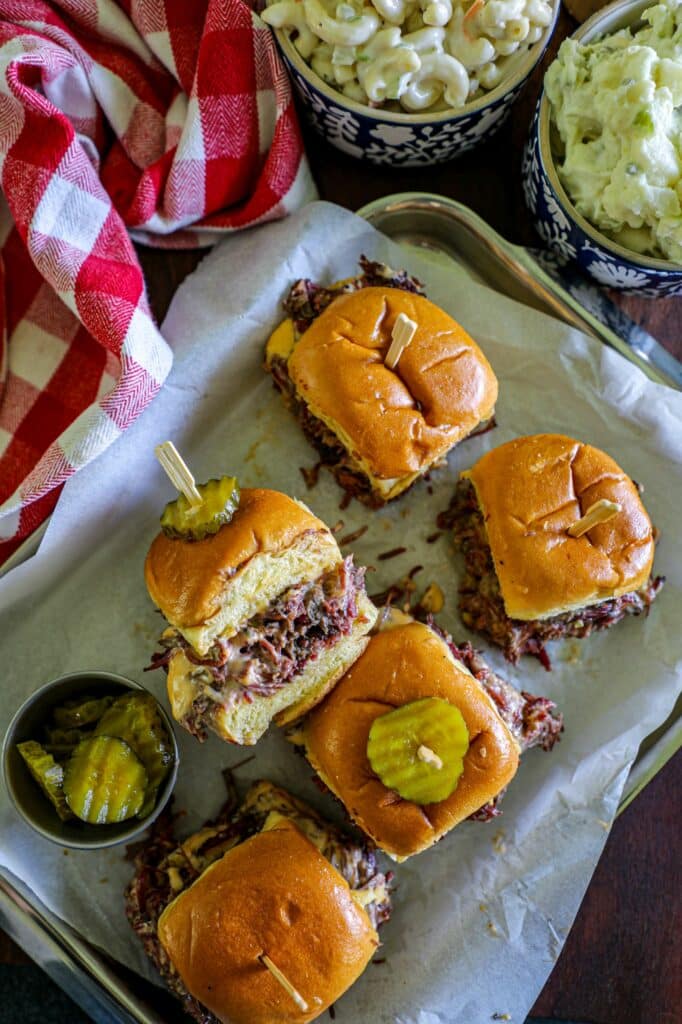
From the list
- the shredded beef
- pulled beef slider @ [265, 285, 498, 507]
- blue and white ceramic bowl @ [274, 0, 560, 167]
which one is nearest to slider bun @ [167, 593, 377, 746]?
pulled beef slider @ [265, 285, 498, 507]

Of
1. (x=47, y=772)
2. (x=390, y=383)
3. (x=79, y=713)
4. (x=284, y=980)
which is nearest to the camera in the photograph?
(x=284, y=980)

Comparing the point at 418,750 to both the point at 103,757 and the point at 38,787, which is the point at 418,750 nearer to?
the point at 103,757

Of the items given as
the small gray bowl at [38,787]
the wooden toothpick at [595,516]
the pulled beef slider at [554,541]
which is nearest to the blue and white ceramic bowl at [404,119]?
the pulled beef slider at [554,541]

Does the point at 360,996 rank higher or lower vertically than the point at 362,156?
lower

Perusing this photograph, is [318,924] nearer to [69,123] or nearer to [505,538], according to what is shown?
[505,538]

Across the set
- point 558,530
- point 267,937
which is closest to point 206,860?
point 267,937

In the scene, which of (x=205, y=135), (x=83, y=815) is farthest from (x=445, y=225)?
(x=83, y=815)

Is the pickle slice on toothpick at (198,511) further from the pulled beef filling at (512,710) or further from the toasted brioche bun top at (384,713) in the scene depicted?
the pulled beef filling at (512,710)
